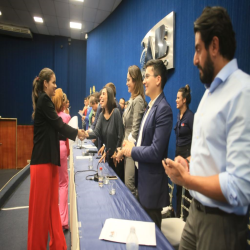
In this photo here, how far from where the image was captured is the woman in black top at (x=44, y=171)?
5.10 ft

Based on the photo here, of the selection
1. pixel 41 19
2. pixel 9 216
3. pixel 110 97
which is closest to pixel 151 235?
pixel 110 97

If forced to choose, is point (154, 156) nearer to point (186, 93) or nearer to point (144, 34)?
point (186, 93)

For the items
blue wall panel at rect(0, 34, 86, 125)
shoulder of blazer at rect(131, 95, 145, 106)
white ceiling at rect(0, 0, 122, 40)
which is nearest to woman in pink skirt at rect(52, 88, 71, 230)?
shoulder of blazer at rect(131, 95, 145, 106)

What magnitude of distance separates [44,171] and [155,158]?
2.92 feet

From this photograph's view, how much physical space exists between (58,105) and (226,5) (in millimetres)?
1895

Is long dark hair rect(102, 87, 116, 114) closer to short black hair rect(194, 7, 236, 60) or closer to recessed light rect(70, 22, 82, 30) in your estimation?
short black hair rect(194, 7, 236, 60)

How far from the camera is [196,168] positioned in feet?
2.64

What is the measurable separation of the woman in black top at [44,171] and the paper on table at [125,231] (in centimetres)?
76

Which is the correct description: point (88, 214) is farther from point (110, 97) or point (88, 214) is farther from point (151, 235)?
point (110, 97)

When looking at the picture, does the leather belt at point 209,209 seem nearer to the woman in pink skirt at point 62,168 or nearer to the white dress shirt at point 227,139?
the white dress shirt at point 227,139

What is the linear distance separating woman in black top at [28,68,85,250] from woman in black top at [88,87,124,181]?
25.1 inches

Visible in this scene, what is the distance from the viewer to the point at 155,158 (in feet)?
4.32

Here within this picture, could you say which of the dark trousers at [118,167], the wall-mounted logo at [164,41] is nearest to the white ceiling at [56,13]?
the wall-mounted logo at [164,41]

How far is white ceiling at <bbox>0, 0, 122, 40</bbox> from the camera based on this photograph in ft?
18.4
